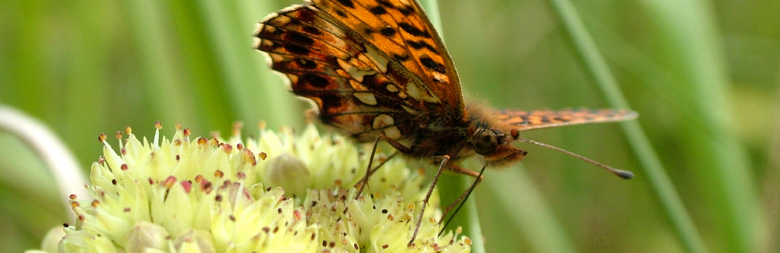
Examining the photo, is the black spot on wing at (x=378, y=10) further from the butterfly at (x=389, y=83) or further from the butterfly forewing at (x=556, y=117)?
the butterfly forewing at (x=556, y=117)

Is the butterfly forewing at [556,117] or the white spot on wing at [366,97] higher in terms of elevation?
the butterfly forewing at [556,117]

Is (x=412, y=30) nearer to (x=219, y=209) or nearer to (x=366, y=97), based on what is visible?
(x=366, y=97)

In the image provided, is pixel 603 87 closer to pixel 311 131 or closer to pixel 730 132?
pixel 730 132

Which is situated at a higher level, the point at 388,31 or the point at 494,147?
the point at 388,31

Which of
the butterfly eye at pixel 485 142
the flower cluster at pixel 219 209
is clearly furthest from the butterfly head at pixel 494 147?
the flower cluster at pixel 219 209

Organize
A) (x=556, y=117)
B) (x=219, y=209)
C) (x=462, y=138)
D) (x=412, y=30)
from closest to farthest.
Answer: (x=219, y=209), (x=412, y=30), (x=462, y=138), (x=556, y=117)

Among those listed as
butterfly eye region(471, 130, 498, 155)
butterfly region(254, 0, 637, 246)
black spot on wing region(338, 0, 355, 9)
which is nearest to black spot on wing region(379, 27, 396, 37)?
butterfly region(254, 0, 637, 246)

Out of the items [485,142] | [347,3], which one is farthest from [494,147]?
[347,3]

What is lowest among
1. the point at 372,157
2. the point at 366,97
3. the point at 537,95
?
the point at 372,157

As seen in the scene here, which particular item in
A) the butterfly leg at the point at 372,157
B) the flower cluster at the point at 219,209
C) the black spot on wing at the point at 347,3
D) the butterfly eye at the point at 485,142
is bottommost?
the flower cluster at the point at 219,209
